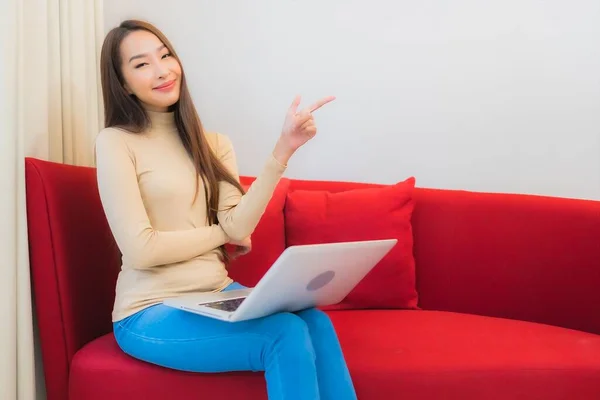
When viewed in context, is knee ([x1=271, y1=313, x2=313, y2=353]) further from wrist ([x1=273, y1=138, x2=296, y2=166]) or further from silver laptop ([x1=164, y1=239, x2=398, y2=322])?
wrist ([x1=273, y1=138, x2=296, y2=166])

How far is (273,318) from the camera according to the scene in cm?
132

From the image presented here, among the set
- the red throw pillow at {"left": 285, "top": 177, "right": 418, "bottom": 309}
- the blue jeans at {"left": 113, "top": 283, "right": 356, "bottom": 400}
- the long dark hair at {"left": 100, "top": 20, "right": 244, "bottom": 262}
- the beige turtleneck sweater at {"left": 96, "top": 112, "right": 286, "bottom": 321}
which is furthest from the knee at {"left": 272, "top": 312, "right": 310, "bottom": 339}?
the red throw pillow at {"left": 285, "top": 177, "right": 418, "bottom": 309}

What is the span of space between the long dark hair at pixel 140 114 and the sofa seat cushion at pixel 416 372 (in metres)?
0.37

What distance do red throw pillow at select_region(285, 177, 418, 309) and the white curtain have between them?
0.67 meters

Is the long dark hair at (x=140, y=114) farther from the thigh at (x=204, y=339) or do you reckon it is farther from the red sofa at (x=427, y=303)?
the thigh at (x=204, y=339)

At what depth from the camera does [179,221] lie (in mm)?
1570

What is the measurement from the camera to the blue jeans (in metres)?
1.24

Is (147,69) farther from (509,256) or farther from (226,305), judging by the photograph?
(509,256)

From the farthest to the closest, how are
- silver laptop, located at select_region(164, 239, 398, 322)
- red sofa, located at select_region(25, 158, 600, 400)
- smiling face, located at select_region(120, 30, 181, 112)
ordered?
smiling face, located at select_region(120, 30, 181, 112) < red sofa, located at select_region(25, 158, 600, 400) < silver laptop, located at select_region(164, 239, 398, 322)

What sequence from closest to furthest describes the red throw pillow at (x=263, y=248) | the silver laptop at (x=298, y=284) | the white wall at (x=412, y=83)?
the silver laptop at (x=298, y=284) < the red throw pillow at (x=263, y=248) < the white wall at (x=412, y=83)

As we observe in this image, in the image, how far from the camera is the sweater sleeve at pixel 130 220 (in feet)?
4.71

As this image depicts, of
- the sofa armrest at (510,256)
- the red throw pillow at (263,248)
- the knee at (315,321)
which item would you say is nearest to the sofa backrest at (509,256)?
the sofa armrest at (510,256)

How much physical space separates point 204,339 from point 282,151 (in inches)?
17.7

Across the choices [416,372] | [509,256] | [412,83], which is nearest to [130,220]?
[416,372]
